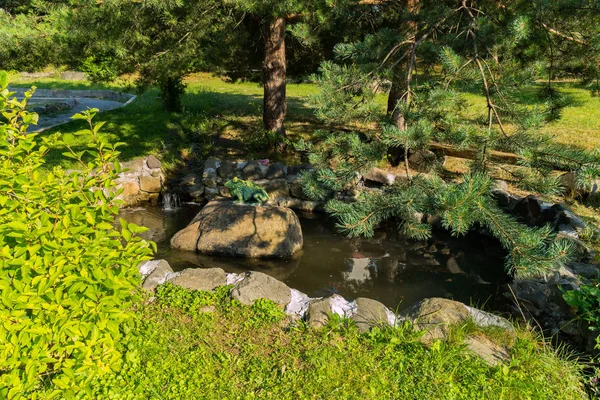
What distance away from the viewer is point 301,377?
3.23m

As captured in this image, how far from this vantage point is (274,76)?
931cm

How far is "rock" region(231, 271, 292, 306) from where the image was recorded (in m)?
4.18

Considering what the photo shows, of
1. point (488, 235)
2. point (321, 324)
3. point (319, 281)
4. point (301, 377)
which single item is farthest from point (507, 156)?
point (301, 377)

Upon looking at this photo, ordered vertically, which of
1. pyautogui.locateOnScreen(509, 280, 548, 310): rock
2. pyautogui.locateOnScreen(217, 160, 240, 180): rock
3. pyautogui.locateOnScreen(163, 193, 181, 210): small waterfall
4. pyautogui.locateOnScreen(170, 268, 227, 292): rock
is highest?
pyautogui.locateOnScreen(170, 268, 227, 292): rock

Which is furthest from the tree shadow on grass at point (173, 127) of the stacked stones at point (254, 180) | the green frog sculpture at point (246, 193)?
the green frog sculpture at point (246, 193)

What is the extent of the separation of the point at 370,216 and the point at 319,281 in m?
3.19

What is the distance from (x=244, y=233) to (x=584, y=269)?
183 inches

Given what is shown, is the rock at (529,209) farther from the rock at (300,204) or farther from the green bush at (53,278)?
the green bush at (53,278)

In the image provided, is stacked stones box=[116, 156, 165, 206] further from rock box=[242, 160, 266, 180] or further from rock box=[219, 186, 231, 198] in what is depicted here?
rock box=[242, 160, 266, 180]

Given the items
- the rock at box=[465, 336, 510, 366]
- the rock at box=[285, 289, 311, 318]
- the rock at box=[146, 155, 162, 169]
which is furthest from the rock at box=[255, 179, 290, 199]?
the rock at box=[465, 336, 510, 366]

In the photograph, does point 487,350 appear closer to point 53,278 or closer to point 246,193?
point 53,278

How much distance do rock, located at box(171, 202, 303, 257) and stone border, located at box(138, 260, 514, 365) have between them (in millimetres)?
2104

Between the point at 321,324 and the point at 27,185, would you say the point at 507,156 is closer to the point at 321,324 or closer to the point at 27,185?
the point at 321,324

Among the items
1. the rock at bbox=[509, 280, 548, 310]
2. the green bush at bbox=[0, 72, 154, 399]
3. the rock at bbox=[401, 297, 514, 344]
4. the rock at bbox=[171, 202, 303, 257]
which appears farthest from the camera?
the rock at bbox=[171, 202, 303, 257]
